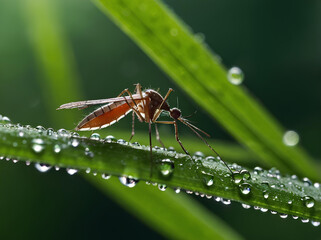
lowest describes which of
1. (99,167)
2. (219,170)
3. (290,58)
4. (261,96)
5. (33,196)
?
(99,167)

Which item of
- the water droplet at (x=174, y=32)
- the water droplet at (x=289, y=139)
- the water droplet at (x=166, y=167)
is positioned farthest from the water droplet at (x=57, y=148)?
the water droplet at (x=289, y=139)

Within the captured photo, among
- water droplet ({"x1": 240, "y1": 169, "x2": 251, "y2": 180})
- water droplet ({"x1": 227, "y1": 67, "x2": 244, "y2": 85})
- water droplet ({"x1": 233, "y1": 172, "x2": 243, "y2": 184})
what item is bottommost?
water droplet ({"x1": 233, "y1": 172, "x2": 243, "y2": 184})

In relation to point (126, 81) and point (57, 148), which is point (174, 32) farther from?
point (126, 81)

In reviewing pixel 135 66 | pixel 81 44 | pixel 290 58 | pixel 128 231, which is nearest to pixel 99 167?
pixel 128 231

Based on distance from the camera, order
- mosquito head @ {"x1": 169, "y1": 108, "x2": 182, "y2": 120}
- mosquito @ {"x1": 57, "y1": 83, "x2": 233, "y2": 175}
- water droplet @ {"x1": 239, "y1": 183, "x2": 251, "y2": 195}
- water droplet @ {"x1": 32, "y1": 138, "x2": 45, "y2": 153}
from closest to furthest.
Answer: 1. water droplet @ {"x1": 32, "y1": 138, "x2": 45, "y2": 153}
2. water droplet @ {"x1": 239, "y1": 183, "x2": 251, "y2": 195}
3. mosquito @ {"x1": 57, "y1": 83, "x2": 233, "y2": 175}
4. mosquito head @ {"x1": 169, "y1": 108, "x2": 182, "y2": 120}

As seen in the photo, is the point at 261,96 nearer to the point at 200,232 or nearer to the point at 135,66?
the point at 135,66

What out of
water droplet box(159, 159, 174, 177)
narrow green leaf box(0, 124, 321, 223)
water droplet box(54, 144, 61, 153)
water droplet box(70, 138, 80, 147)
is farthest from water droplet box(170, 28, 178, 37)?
water droplet box(54, 144, 61, 153)

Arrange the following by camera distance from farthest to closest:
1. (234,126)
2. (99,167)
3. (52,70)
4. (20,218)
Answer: (20,218) → (52,70) → (234,126) → (99,167)

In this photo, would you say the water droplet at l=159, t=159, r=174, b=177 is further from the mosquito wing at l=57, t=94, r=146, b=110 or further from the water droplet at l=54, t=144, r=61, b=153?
the mosquito wing at l=57, t=94, r=146, b=110
